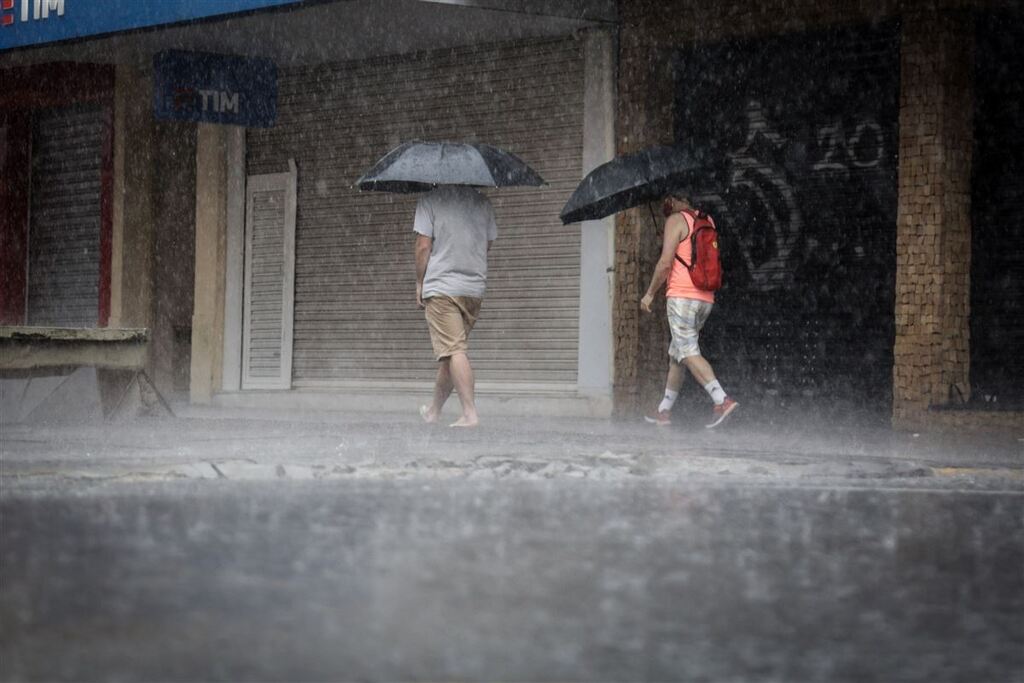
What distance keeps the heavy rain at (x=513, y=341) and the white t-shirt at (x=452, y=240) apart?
0.03 m

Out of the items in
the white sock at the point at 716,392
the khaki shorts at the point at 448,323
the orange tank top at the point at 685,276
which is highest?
the orange tank top at the point at 685,276

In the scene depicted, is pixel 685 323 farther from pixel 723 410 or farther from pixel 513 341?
pixel 513 341

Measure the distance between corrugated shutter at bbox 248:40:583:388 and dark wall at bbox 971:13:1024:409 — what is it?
3870mm

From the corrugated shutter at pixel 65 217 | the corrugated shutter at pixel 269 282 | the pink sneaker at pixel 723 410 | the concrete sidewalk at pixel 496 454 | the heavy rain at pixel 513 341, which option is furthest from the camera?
the corrugated shutter at pixel 65 217

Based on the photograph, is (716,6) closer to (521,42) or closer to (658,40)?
(658,40)

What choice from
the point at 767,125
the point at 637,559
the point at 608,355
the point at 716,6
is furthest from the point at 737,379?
the point at 637,559

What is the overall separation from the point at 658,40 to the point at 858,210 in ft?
8.16

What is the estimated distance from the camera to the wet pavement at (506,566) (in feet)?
12.6

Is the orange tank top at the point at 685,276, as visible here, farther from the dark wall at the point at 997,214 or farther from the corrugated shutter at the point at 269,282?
the corrugated shutter at the point at 269,282

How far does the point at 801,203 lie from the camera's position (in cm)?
1412

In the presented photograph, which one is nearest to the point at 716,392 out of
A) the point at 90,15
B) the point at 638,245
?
the point at 638,245

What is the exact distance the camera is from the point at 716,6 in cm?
1443

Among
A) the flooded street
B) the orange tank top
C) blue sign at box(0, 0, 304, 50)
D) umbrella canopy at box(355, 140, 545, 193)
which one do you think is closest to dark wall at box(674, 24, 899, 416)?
the orange tank top

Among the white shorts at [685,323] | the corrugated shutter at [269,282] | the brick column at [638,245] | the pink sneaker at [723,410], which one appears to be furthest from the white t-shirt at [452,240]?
the corrugated shutter at [269,282]
